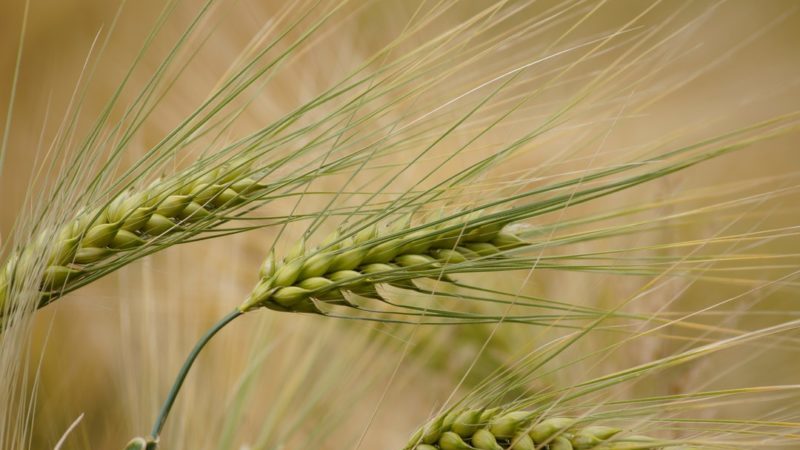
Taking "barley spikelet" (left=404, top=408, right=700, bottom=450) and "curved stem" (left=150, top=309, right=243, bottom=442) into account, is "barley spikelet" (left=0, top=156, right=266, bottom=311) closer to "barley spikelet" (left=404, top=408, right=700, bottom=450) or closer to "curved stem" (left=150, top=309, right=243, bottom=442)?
"curved stem" (left=150, top=309, right=243, bottom=442)

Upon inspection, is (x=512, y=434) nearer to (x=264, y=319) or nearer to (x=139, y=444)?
(x=139, y=444)

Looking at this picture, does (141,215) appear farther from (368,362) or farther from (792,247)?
(792,247)

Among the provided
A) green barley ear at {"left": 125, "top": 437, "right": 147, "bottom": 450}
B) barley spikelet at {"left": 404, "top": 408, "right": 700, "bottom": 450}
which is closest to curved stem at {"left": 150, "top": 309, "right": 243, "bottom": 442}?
green barley ear at {"left": 125, "top": 437, "right": 147, "bottom": 450}

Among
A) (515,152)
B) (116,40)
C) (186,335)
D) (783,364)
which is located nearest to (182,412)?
(186,335)

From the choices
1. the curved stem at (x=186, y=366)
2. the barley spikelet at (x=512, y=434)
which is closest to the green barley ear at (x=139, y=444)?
the curved stem at (x=186, y=366)

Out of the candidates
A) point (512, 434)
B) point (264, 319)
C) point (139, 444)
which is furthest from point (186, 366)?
point (264, 319)
